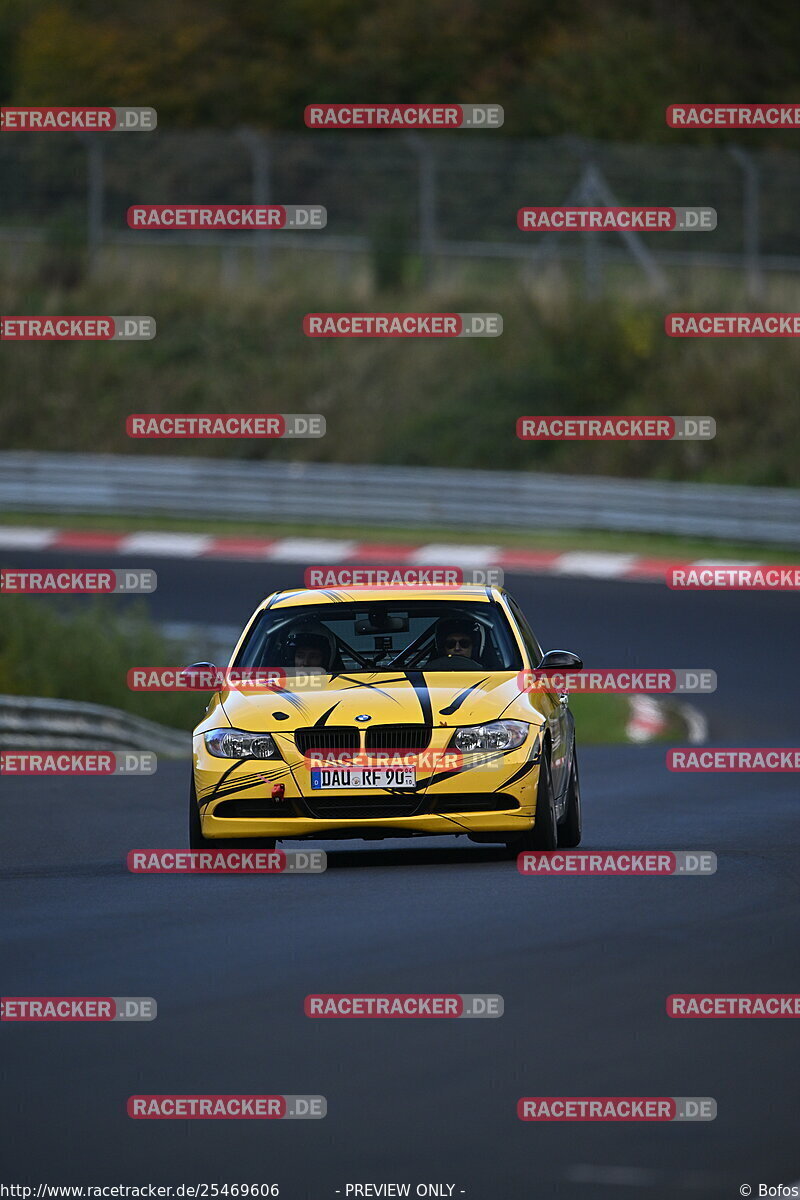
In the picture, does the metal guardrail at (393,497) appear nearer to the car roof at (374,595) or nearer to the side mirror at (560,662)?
the car roof at (374,595)

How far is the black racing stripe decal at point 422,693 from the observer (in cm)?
1126

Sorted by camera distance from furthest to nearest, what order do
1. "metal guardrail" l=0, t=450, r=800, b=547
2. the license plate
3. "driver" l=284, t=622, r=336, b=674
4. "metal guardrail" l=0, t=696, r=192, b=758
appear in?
1. "metal guardrail" l=0, t=450, r=800, b=547
2. "metal guardrail" l=0, t=696, r=192, b=758
3. "driver" l=284, t=622, r=336, b=674
4. the license plate

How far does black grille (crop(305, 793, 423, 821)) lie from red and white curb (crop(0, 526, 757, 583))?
20425mm

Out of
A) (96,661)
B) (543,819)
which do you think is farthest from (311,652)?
(96,661)

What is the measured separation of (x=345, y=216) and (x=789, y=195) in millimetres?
9240

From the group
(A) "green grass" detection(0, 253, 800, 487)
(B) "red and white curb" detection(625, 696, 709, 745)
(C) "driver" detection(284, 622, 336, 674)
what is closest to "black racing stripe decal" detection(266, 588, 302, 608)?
(C) "driver" detection(284, 622, 336, 674)

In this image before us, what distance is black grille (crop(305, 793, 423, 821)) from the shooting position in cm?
1111

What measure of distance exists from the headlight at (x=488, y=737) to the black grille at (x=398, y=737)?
0.48ft

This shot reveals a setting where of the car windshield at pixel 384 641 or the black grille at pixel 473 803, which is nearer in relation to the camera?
the black grille at pixel 473 803

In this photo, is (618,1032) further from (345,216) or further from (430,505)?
(345,216)

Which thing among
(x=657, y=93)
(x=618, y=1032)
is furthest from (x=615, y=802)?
(x=657, y=93)

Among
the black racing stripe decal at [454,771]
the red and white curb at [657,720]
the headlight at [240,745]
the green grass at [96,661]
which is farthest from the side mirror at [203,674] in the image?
the red and white curb at [657,720]

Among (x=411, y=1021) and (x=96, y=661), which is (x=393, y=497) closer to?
(x=96, y=661)

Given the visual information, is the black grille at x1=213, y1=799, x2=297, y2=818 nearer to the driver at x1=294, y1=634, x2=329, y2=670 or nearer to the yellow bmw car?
the yellow bmw car
